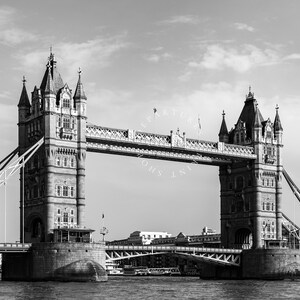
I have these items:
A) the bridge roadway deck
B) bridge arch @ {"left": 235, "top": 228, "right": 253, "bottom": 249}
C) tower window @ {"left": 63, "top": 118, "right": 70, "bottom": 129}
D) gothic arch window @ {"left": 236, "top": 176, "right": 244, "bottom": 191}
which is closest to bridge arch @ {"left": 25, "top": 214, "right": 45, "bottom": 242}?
the bridge roadway deck

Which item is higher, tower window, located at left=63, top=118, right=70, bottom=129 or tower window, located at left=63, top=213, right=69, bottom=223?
tower window, located at left=63, top=118, right=70, bottom=129

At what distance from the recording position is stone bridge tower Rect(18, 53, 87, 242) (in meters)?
133

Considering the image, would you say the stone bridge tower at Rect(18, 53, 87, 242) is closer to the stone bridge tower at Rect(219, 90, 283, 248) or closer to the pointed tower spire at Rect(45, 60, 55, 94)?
the pointed tower spire at Rect(45, 60, 55, 94)

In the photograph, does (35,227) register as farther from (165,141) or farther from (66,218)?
(165,141)

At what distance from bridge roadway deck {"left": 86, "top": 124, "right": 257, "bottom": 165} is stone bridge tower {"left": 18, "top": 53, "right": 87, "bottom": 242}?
3796mm

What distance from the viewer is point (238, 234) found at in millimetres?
160625

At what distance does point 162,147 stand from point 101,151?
1059 centimetres

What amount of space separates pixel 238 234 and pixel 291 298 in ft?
203

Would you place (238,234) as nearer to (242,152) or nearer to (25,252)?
(242,152)

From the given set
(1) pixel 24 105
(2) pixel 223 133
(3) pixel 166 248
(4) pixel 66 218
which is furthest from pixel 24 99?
(2) pixel 223 133

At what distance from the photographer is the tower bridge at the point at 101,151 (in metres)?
134

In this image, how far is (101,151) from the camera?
463 ft

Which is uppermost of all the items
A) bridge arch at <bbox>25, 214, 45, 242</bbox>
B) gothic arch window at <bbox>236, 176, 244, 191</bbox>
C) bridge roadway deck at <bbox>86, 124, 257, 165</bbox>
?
bridge roadway deck at <bbox>86, 124, 257, 165</bbox>

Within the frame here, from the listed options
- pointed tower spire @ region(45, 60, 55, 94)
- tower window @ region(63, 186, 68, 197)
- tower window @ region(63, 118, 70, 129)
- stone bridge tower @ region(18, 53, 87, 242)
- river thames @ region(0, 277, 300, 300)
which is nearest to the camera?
river thames @ region(0, 277, 300, 300)
